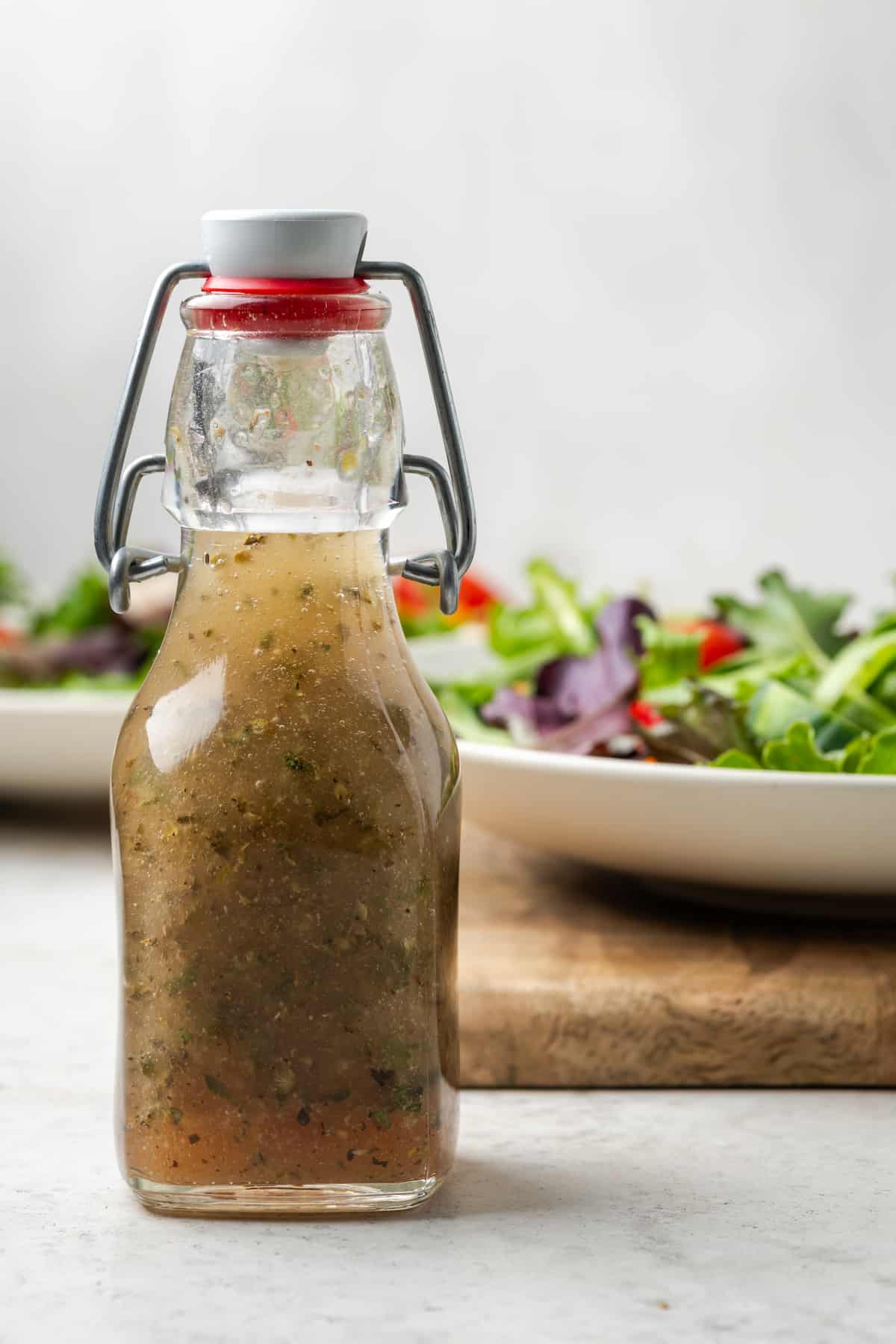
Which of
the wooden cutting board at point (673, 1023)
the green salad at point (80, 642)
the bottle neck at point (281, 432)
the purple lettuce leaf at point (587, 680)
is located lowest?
the green salad at point (80, 642)

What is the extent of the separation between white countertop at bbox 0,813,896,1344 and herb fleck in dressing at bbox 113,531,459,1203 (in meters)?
0.03

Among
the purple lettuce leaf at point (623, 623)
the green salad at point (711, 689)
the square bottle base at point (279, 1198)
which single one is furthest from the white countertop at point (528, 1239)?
the purple lettuce leaf at point (623, 623)

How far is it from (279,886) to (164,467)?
6.8 inches

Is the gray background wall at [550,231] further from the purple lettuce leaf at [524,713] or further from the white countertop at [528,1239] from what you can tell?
the white countertop at [528,1239]

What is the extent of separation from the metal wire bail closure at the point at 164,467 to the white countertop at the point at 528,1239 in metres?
0.24

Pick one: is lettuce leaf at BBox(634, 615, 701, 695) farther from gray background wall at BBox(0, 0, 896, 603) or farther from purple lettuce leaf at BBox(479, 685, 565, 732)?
gray background wall at BBox(0, 0, 896, 603)

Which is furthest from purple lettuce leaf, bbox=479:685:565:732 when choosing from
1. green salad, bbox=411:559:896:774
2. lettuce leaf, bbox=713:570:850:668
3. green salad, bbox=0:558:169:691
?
green salad, bbox=0:558:169:691

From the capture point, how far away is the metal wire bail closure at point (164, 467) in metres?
0.62

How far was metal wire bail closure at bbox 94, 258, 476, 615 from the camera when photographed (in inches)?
24.4

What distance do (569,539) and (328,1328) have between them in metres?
2.67

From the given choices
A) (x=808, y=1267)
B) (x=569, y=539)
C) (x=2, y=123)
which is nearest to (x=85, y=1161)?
(x=808, y=1267)

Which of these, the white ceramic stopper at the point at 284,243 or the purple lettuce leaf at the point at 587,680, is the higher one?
the white ceramic stopper at the point at 284,243

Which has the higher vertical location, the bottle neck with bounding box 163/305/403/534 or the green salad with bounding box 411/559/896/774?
the bottle neck with bounding box 163/305/403/534

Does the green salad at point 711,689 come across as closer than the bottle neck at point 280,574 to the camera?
No
